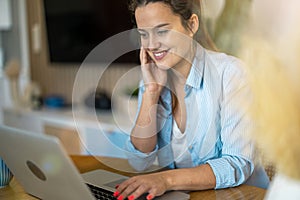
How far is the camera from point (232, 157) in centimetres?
88

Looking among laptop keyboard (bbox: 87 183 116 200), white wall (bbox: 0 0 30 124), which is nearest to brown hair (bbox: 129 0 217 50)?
laptop keyboard (bbox: 87 183 116 200)

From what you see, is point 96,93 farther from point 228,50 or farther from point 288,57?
point 288,57

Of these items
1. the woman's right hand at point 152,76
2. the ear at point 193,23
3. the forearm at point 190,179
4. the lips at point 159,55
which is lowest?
the forearm at point 190,179

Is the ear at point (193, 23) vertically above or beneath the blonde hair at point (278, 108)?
above

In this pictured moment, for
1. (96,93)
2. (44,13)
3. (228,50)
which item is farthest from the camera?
(44,13)

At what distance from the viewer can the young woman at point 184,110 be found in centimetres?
85

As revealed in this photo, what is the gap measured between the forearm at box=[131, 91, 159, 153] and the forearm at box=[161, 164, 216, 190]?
6.6 inches

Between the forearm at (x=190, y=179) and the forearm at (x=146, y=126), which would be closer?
the forearm at (x=190, y=179)

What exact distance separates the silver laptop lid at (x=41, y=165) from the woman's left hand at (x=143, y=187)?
11 cm

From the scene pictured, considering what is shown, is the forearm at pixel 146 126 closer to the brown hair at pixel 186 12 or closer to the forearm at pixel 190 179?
the brown hair at pixel 186 12

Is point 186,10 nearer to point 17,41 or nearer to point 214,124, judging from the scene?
point 214,124

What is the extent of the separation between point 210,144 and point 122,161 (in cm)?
28

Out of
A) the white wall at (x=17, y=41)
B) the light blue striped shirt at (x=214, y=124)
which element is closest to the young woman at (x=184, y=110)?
the light blue striped shirt at (x=214, y=124)

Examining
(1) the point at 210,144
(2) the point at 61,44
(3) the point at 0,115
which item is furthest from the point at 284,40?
(3) the point at 0,115
